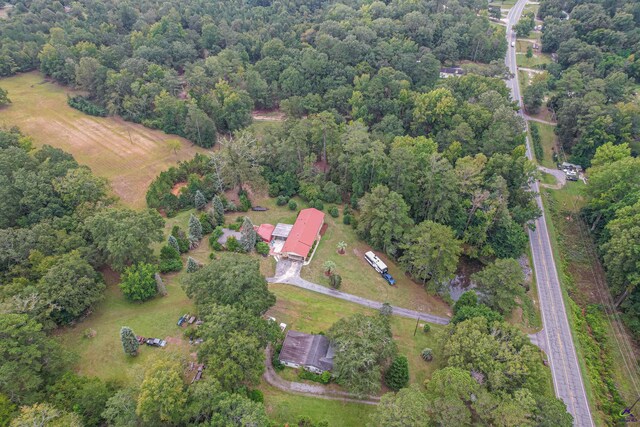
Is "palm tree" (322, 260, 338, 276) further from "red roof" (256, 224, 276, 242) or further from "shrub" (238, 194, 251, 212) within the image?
"shrub" (238, 194, 251, 212)

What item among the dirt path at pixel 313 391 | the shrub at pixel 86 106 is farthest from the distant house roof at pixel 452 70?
the dirt path at pixel 313 391

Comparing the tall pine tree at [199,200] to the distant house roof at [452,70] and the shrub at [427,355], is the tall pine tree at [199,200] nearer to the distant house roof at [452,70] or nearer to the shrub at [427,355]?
the shrub at [427,355]

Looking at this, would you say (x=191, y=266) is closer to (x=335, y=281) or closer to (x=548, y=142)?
(x=335, y=281)

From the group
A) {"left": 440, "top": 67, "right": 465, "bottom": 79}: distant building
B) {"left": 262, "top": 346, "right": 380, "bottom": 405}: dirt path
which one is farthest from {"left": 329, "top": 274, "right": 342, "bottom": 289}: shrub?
{"left": 440, "top": 67, "right": 465, "bottom": 79}: distant building

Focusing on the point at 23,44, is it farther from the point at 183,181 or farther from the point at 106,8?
the point at 183,181

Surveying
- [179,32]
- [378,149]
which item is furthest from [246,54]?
[378,149]

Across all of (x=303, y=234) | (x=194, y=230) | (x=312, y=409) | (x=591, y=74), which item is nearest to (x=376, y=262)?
(x=303, y=234)
